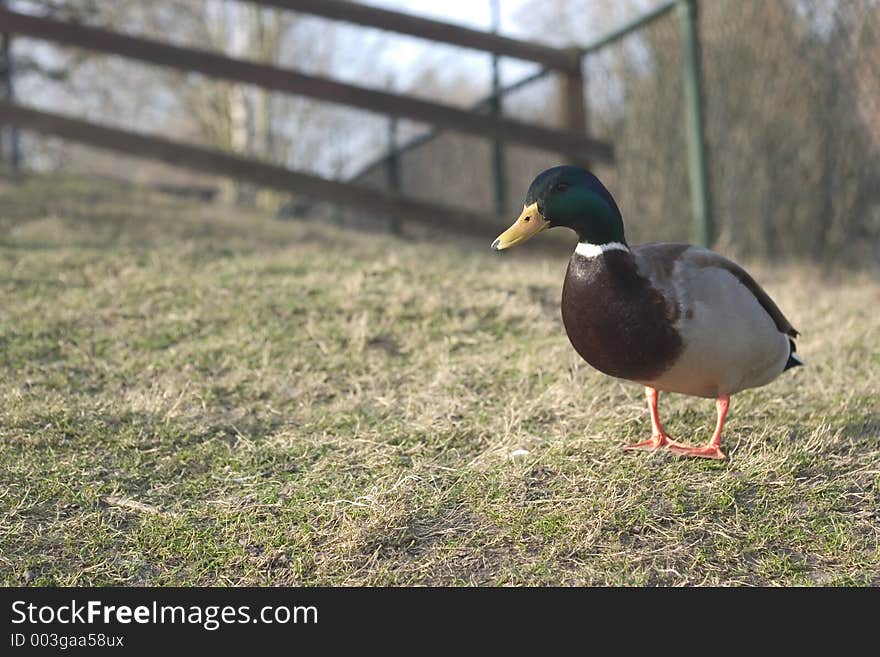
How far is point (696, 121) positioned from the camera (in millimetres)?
5789

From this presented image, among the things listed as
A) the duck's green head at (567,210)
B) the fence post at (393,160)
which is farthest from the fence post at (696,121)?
the fence post at (393,160)

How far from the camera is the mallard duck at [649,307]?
8.02 ft

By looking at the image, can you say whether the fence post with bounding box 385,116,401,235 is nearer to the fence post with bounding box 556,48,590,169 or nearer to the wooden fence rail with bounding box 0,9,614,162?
the fence post with bounding box 556,48,590,169

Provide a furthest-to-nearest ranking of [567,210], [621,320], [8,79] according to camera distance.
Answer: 1. [8,79]
2. [567,210]
3. [621,320]

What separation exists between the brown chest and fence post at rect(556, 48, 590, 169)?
12.9 ft

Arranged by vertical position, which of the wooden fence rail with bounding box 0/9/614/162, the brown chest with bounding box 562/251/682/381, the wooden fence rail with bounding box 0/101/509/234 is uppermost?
the wooden fence rail with bounding box 0/9/614/162

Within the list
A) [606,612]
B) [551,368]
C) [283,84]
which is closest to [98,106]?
[283,84]

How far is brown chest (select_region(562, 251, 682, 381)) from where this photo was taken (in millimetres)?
2432

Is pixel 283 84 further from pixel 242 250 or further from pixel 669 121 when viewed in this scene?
pixel 669 121

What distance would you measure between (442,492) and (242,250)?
3.12 metres

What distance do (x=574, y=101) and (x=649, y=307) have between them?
4.23 metres

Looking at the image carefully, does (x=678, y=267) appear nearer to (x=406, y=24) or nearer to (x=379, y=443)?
(x=379, y=443)

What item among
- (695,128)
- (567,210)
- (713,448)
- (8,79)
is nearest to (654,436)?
(713,448)

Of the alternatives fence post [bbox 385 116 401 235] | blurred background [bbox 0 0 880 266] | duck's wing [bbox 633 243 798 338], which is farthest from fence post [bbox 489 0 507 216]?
duck's wing [bbox 633 243 798 338]
